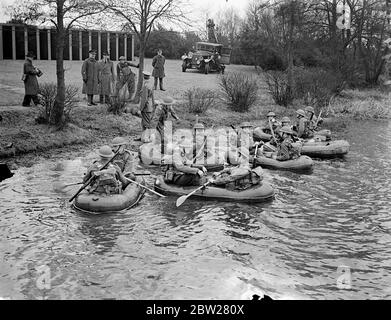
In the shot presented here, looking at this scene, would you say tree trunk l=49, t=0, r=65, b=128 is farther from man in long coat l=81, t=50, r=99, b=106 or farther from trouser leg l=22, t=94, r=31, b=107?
man in long coat l=81, t=50, r=99, b=106

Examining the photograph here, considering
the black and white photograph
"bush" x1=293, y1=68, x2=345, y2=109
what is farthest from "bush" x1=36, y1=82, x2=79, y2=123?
"bush" x1=293, y1=68, x2=345, y2=109

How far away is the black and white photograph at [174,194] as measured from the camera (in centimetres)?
682

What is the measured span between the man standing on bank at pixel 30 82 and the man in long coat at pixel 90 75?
6.16ft

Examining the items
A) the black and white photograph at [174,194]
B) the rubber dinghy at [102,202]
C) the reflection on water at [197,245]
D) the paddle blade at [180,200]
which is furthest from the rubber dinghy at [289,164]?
the rubber dinghy at [102,202]

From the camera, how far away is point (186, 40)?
1686 inches

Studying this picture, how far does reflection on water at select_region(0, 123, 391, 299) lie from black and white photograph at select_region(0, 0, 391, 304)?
0.03 m

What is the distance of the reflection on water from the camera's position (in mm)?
6680

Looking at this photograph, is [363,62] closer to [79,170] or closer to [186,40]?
[186,40]

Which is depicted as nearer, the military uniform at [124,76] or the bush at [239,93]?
the military uniform at [124,76]

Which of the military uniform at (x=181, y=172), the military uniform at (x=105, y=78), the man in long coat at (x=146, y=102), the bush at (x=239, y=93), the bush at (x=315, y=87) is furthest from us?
the bush at (x=315, y=87)

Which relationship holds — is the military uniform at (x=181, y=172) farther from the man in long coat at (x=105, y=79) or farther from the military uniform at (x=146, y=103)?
the man in long coat at (x=105, y=79)

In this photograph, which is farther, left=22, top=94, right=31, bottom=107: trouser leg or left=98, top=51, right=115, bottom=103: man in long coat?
left=98, top=51, right=115, bottom=103: man in long coat
